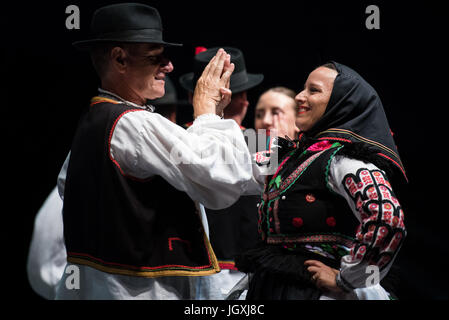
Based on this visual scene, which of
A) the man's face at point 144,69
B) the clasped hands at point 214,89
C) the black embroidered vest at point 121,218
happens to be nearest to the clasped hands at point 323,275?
the black embroidered vest at point 121,218

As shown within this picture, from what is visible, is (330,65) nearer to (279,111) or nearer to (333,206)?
(333,206)

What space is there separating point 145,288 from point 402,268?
2556 millimetres

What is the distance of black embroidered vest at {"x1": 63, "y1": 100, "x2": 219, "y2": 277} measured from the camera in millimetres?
1795

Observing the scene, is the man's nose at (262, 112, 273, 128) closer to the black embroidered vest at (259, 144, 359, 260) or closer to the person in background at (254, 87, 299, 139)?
the person in background at (254, 87, 299, 139)

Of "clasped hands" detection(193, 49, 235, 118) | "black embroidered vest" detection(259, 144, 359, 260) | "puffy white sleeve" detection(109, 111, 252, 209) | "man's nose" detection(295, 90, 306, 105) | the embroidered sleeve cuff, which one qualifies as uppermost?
"clasped hands" detection(193, 49, 235, 118)

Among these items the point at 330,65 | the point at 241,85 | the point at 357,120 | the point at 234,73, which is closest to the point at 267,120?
the point at 241,85

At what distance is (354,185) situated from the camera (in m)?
1.73

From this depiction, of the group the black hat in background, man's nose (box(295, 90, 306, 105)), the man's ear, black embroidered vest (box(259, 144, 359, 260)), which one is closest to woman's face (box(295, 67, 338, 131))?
man's nose (box(295, 90, 306, 105))

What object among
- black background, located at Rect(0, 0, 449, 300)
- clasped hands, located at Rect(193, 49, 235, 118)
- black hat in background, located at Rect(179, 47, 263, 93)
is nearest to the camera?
clasped hands, located at Rect(193, 49, 235, 118)

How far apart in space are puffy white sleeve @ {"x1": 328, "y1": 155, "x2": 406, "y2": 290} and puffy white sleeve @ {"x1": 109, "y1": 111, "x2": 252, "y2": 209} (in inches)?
15.3

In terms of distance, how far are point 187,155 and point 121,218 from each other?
32 cm

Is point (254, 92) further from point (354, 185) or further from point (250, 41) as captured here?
point (354, 185)

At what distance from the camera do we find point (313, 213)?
183 centimetres
